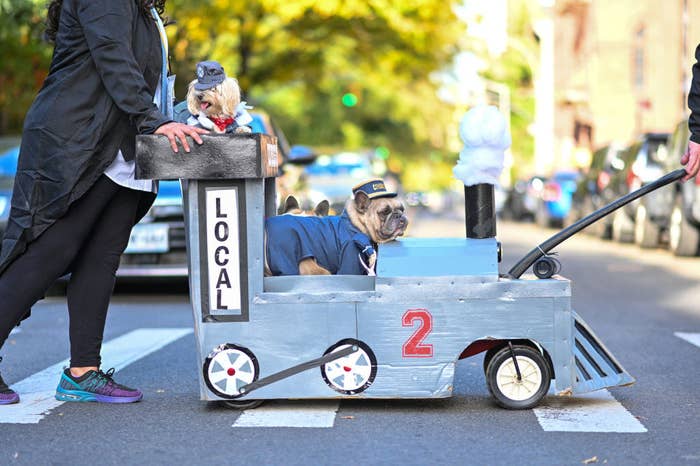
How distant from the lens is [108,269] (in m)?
5.77

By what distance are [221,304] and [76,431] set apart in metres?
0.80

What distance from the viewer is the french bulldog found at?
18.6 ft

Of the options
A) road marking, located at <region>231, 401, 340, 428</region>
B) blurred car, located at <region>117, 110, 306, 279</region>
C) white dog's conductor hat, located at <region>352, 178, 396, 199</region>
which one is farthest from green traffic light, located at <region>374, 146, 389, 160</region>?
road marking, located at <region>231, 401, 340, 428</region>

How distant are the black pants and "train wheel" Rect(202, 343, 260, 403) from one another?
65cm

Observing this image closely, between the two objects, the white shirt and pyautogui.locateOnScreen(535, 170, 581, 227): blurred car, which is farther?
pyautogui.locateOnScreen(535, 170, 581, 227): blurred car

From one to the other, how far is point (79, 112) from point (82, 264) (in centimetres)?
73

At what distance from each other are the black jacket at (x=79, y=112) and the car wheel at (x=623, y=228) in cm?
1757

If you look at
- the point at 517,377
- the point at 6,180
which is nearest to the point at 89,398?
the point at 517,377

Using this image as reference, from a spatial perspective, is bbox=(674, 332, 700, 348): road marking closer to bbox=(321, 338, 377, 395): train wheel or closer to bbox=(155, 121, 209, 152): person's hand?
bbox=(321, 338, 377, 395): train wheel

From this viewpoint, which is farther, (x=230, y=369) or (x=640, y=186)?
(x=640, y=186)

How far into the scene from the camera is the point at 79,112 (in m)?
5.46

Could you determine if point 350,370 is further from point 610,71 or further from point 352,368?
point 610,71

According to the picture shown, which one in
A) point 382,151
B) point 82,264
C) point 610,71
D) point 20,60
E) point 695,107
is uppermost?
point 610,71

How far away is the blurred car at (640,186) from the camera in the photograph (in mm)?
19094
